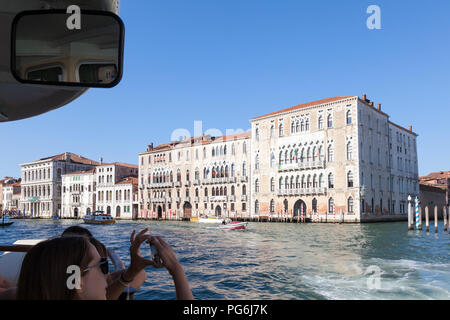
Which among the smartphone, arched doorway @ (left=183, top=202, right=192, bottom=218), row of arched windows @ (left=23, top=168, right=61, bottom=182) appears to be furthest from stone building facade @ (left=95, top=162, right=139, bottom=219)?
the smartphone

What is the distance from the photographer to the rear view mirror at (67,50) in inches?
37.5

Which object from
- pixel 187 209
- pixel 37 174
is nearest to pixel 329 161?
pixel 187 209

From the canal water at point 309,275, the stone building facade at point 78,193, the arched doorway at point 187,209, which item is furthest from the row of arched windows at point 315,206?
the stone building facade at point 78,193

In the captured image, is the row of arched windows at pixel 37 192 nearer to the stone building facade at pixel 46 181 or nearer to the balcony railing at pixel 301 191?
the stone building facade at pixel 46 181

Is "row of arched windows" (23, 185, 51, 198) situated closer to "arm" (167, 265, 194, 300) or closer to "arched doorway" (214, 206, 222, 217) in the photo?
"arched doorway" (214, 206, 222, 217)

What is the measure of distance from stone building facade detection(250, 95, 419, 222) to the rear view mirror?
26.6 m

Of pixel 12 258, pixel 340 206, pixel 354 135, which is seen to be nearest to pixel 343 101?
pixel 354 135

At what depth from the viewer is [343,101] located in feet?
88.7

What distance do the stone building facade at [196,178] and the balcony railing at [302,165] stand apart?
130 inches

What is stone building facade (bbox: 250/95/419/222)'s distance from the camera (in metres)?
26.8

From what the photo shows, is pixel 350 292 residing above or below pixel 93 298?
below

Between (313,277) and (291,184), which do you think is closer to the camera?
(313,277)
